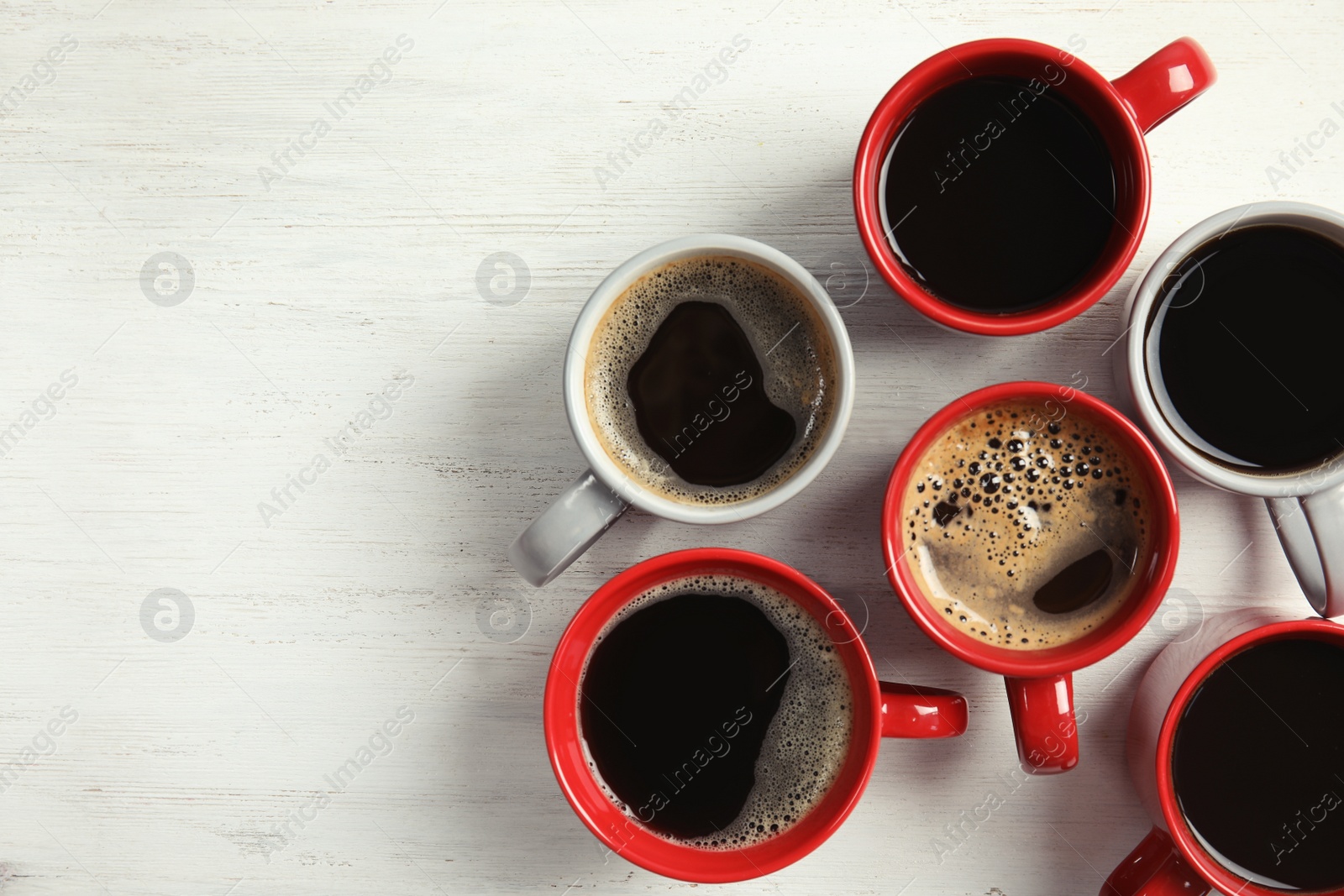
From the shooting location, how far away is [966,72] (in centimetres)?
96

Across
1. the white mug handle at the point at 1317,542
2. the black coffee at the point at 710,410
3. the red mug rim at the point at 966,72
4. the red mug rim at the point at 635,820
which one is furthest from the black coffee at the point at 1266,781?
the black coffee at the point at 710,410

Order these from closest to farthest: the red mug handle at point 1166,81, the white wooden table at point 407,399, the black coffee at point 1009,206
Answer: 1. the red mug handle at point 1166,81
2. the black coffee at point 1009,206
3. the white wooden table at point 407,399

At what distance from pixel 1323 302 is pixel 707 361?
0.75m

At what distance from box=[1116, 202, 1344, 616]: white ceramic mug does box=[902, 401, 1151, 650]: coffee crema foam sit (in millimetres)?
65

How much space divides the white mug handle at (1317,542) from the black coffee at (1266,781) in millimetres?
122

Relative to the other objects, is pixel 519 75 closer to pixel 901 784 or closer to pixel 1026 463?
pixel 1026 463

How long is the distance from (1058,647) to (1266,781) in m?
0.33

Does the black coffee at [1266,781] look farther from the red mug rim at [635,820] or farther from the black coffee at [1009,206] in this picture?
the black coffee at [1009,206]

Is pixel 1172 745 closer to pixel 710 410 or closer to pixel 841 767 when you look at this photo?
pixel 841 767

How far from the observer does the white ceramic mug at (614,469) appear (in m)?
0.92

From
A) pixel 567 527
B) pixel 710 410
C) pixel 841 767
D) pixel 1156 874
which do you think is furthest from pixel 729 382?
pixel 1156 874

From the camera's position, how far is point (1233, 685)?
100cm

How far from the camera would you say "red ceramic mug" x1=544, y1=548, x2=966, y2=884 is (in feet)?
3.17

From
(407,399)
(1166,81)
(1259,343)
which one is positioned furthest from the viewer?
(407,399)
